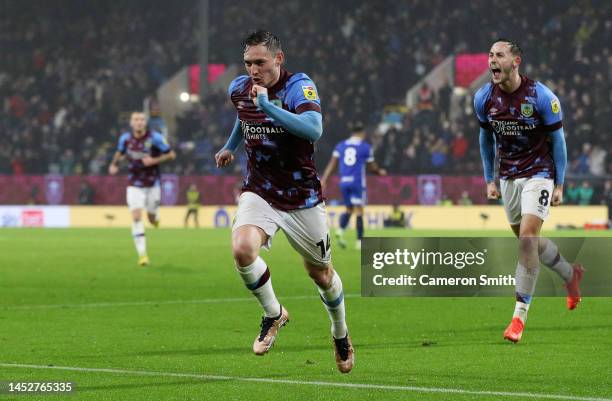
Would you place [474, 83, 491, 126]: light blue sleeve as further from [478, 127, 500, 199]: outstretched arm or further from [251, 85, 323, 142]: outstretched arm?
[251, 85, 323, 142]: outstretched arm

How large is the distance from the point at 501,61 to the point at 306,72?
30.2 m

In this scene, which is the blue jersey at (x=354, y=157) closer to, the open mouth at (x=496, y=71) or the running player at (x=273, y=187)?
the open mouth at (x=496, y=71)

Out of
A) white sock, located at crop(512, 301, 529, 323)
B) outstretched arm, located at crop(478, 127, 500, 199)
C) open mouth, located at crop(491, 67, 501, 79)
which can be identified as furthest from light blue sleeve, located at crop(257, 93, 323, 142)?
outstretched arm, located at crop(478, 127, 500, 199)

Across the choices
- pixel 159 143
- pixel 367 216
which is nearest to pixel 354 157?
pixel 159 143

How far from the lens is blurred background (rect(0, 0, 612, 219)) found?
34312 mm

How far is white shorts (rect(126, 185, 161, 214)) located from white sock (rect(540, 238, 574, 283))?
30.0 ft

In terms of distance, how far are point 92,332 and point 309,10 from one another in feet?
109

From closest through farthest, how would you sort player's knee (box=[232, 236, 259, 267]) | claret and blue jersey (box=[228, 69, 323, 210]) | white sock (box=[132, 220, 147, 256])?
player's knee (box=[232, 236, 259, 267]), claret and blue jersey (box=[228, 69, 323, 210]), white sock (box=[132, 220, 147, 256])

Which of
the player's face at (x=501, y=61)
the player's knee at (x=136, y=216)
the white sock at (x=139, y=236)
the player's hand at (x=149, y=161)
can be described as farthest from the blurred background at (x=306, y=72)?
the player's face at (x=501, y=61)

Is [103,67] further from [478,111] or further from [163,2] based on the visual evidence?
[478,111]

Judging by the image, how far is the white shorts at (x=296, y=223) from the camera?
24.6 ft

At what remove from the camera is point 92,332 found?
1017 centimetres

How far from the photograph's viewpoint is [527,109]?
9.88 meters

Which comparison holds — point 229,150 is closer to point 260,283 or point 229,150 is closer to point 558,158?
point 260,283
